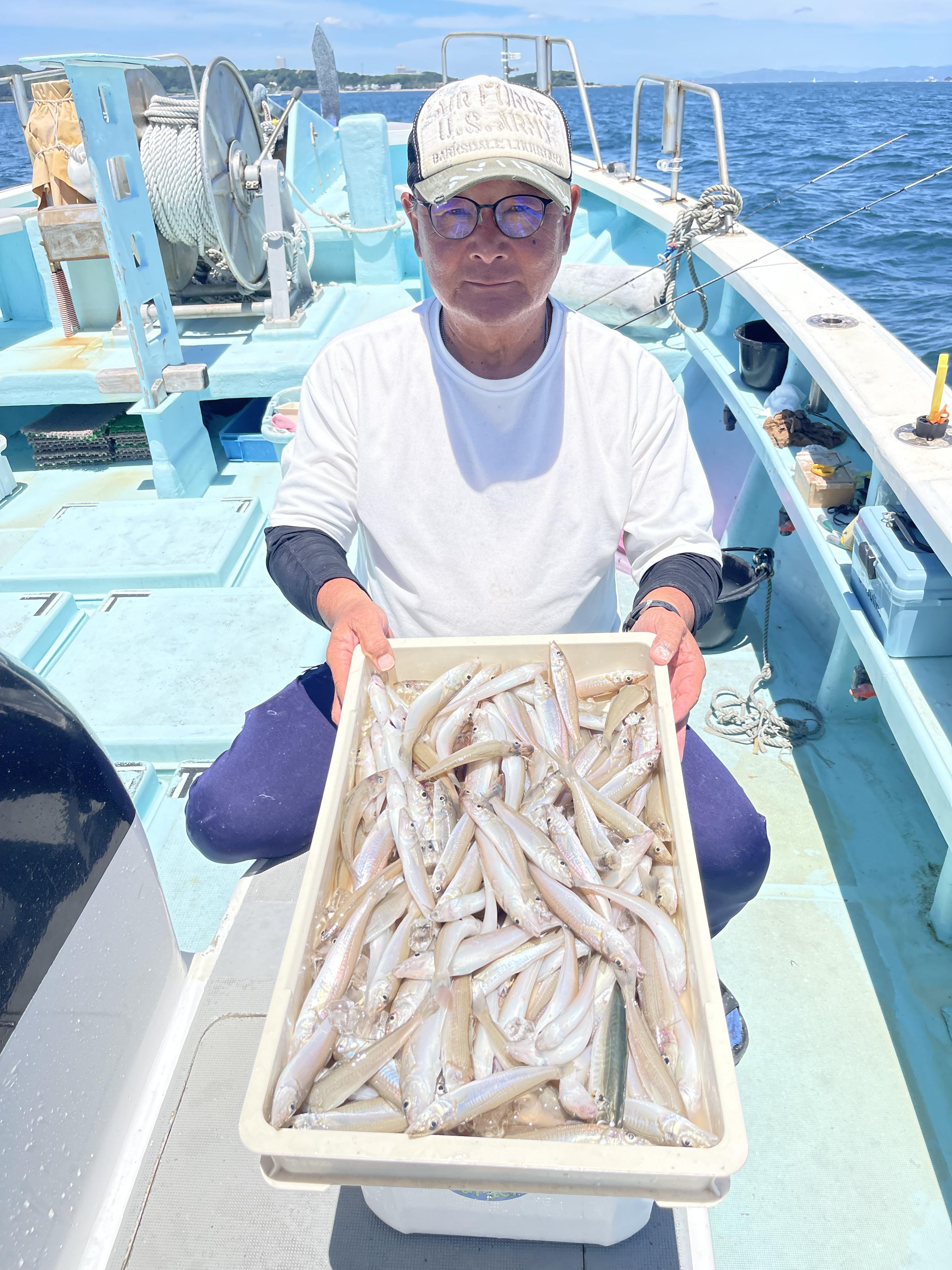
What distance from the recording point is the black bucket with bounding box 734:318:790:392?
410cm

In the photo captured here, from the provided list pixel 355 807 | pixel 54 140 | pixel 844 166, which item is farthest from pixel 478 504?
pixel 54 140

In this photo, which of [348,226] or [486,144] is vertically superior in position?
[486,144]

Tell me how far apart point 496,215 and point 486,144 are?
0.43 feet

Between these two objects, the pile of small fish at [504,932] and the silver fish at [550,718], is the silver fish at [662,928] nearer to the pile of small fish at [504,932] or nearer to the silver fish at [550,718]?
the pile of small fish at [504,932]

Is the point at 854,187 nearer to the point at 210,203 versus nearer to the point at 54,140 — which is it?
the point at 210,203

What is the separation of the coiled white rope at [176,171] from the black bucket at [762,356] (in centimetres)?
412

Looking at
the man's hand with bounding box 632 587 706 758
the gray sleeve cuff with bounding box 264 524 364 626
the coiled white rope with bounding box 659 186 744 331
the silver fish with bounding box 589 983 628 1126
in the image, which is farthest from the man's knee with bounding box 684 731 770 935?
the coiled white rope with bounding box 659 186 744 331

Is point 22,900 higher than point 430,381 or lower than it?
lower

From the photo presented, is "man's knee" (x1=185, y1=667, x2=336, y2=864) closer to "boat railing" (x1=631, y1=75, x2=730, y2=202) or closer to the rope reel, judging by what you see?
"boat railing" (x1=631, y1=75, x2=730, y2=202)

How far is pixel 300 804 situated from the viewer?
2.05 m

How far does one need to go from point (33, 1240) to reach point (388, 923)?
0.76 m

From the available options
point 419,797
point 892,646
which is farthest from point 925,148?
point 419,797

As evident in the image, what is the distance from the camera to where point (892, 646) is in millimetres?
2494

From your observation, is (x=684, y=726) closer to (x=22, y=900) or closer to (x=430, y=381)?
(x=430, y=381)
